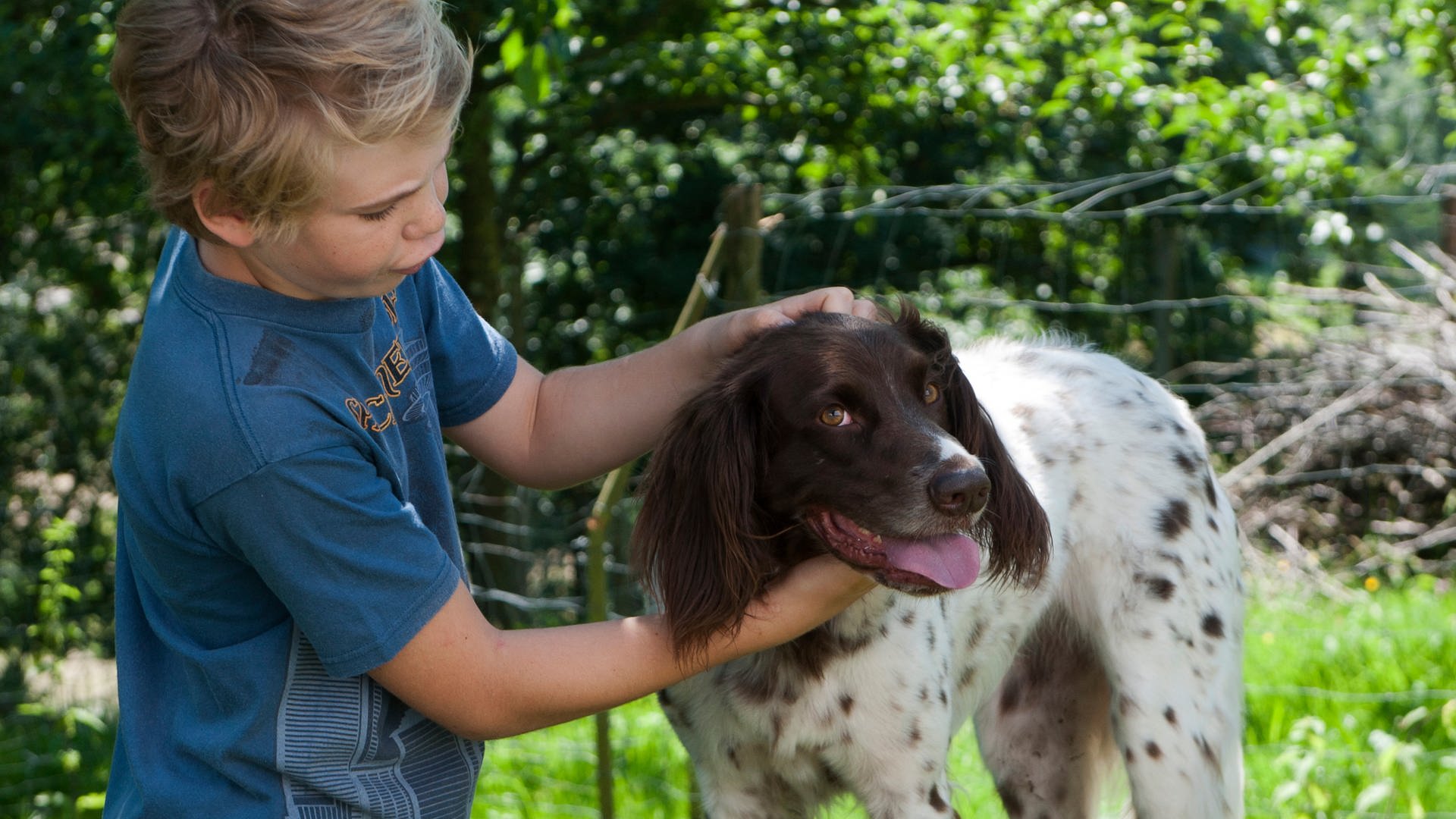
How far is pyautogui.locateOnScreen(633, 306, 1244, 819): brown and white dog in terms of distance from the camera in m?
2.24

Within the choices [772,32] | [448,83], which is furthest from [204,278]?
[772,32]

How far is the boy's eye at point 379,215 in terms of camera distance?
1728 mm

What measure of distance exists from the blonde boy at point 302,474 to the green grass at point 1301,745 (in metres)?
1.87

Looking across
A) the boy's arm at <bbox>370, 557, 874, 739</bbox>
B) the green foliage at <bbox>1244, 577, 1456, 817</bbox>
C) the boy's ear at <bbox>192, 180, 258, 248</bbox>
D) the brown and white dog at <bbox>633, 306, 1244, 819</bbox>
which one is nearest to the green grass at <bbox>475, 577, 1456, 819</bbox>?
the green foliage at <bbox>1244, 577, 1456, 817</bbox>

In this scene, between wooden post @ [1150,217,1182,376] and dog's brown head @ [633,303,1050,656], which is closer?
dog's brown head @ [633,303,1050,656]

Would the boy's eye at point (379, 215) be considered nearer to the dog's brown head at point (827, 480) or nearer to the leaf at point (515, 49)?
the dog's brown head at point (827, 480)

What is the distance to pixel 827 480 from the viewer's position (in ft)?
7.53

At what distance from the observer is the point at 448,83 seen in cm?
179

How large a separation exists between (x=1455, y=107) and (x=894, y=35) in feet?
9.08

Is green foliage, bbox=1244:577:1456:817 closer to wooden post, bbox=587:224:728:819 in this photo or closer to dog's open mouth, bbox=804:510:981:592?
dog's open mouth, bbox=804:510:981:592

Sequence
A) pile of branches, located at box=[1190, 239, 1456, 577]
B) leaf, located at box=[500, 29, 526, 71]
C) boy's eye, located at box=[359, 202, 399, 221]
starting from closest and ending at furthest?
boy's eye, located at box=[359, 202, 399, 221] < leaf, located at box=[500, 29, 526, 71] < pile of branches, located at box=[1190, 239, 1456, 577]

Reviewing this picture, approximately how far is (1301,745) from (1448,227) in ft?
14.0

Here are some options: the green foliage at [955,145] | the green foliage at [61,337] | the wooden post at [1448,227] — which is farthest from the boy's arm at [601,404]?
the wooden post at [1448,227]

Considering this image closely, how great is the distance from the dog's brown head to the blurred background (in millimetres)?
1352
